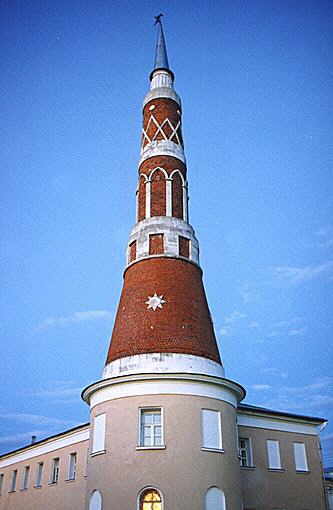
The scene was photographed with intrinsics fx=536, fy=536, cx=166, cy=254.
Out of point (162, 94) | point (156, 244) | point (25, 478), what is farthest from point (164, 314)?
point (25, 478)

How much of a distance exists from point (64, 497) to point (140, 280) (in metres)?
12.6

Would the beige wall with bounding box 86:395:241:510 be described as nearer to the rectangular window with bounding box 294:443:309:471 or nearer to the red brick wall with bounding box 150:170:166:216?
the rectangular window with bounding box 294:443:309:471

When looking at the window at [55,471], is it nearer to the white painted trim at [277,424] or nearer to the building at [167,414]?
the building at [167,414]

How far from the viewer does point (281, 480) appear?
26.1 m

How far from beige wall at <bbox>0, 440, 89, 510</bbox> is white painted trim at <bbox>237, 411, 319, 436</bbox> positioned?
8058 millimetres

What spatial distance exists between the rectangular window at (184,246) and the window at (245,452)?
30.8 ft

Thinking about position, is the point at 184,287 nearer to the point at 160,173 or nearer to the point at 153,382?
the point at 153,382

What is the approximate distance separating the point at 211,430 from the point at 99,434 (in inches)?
175

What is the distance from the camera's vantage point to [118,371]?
70.8 feet

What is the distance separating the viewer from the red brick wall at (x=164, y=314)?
2181 centimetres

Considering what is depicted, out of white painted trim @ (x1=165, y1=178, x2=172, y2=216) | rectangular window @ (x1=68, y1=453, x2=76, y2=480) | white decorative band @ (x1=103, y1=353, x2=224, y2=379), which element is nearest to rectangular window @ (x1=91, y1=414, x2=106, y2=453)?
white decorative band @ (x1=103, y1=353, x2=224, y2=379)

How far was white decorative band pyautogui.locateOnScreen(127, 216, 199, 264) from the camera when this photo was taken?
24656mm

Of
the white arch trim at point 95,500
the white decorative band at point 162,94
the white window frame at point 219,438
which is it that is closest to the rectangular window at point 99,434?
the white arch trim at point 95,500

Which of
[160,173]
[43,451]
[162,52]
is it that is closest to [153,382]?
[160,173]
